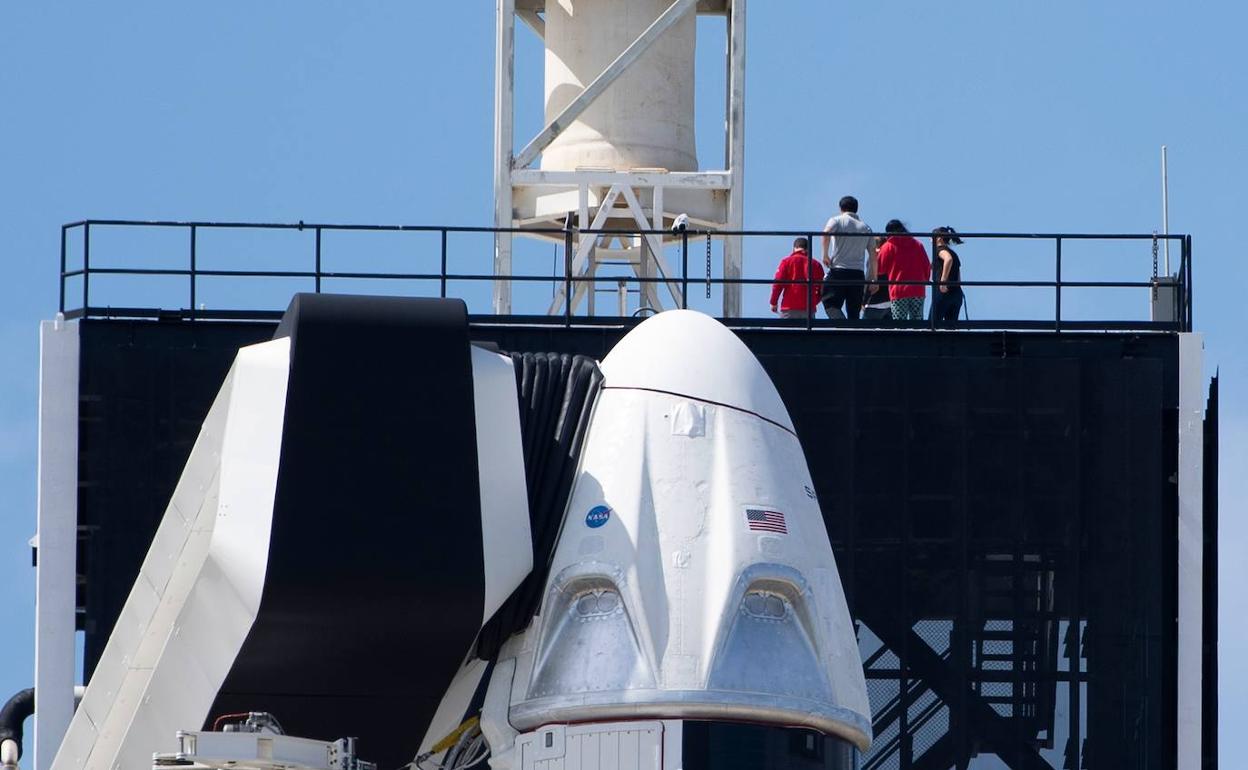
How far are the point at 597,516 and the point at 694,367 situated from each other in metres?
1.63

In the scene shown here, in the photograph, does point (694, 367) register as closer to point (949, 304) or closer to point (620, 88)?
point (949, 304)

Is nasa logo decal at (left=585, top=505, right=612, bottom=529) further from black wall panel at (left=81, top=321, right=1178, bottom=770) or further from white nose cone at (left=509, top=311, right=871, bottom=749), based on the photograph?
black wall panel at (left=81, top=321, right=1178, bottom=770)

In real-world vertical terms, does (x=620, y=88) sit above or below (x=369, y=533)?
above

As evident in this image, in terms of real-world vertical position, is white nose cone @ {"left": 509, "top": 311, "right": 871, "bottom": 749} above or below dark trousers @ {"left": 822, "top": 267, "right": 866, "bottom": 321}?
below

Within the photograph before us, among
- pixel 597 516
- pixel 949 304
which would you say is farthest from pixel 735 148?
pixel 597 516

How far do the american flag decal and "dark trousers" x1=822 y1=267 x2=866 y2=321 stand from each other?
789 cm

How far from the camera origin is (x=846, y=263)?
31.8 m

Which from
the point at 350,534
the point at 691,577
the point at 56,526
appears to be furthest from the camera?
the point at 56,526

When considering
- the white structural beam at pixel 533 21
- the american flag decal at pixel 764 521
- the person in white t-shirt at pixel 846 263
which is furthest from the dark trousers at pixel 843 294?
the american flag decal at pixel 764 521

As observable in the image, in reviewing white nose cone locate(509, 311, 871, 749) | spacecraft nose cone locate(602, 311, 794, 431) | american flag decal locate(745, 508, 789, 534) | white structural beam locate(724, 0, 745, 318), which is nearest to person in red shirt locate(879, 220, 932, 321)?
white structural beam locate(724, 0, 745, 318)

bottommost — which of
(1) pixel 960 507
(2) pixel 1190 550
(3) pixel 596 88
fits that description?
(2) pixel 1190 550

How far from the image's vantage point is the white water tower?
34500 mm

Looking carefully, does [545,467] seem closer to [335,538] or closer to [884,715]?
[335,538]

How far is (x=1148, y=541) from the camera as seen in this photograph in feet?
101
